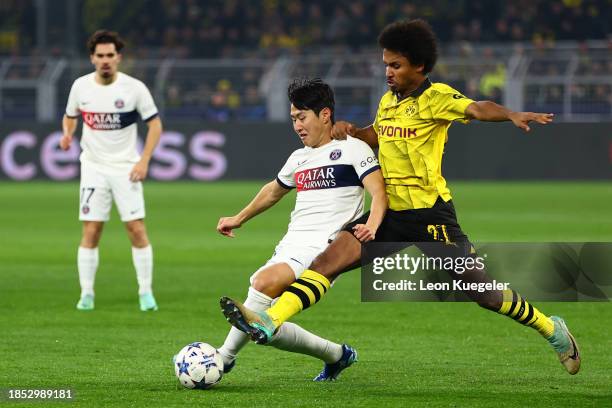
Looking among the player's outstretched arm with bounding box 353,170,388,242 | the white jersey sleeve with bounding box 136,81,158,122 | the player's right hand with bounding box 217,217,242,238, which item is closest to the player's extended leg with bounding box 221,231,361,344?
the player's outstretched arm with bounding box 353,170,388,242

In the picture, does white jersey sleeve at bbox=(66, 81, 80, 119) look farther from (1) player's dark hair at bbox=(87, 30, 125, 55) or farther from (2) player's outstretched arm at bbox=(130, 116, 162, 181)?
(2) player's outstretched arm at bbox=(130, 116, 162, 181)

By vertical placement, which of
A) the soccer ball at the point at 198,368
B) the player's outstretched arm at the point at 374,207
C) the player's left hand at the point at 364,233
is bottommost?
the soccer ball at the point at 198,368

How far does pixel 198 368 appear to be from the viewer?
6520 millimetres

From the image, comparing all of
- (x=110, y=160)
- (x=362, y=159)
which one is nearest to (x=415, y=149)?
(x=362, y=159)

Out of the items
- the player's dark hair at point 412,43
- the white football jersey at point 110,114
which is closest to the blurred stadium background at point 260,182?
the white football jersey at point 110,114

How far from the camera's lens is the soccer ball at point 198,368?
257 inches

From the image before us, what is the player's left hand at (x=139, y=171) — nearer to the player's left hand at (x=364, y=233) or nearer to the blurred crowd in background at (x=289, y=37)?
the player's left hand at (x=364, y=233)

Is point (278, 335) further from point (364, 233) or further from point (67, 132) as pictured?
point (67, 132)

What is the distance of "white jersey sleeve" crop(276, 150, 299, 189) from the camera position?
22.7 feet

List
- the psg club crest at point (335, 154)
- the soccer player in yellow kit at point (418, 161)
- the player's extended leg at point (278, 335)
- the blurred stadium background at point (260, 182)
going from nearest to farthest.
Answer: the player's extended leg at point (278, 335)
the soccer player in yellow kit at point (418, 161)
the psg club crest at point (335, 154)
the blurred stadium background at point (260, 182)

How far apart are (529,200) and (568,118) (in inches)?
152

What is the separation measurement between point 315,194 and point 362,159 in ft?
1.03

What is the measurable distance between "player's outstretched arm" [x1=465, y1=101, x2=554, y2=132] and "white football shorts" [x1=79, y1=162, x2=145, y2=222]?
4499 mm

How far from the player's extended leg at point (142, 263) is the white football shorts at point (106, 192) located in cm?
12
